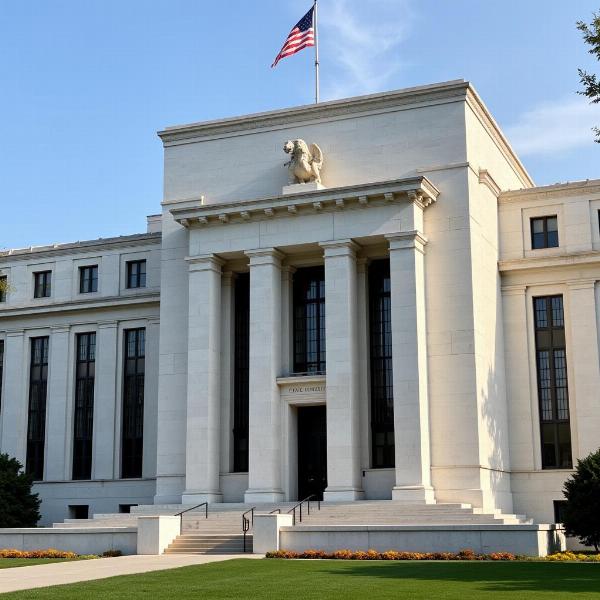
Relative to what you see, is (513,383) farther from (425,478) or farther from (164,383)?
(164,383)

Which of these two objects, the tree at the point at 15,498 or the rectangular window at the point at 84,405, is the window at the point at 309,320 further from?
the tree at the point at 15,498

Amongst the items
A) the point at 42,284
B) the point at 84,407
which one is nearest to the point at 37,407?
the point at 84,407

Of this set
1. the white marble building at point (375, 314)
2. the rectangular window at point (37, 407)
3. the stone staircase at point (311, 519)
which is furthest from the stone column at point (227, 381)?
the rectangular window at point (37, 407)

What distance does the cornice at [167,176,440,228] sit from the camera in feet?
134

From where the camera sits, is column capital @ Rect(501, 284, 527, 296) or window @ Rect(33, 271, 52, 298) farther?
window @ Rect(33, 271, 52, 298)

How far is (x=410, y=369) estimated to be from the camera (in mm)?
40125

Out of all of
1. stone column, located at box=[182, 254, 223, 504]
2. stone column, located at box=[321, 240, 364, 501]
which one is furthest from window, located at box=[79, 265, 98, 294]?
stone column, located at box=[321, 240, 364, 501]

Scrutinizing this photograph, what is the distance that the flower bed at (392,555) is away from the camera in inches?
1227

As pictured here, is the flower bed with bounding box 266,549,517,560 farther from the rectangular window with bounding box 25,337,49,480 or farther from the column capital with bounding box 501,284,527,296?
the rectangular window with bounding box 25,337,49,480

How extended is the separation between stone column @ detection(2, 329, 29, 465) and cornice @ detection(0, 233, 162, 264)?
428cm

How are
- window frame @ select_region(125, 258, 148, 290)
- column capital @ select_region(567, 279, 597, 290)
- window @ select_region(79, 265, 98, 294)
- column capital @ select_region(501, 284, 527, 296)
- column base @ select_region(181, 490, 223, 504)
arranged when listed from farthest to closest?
window @ select_region(79, 265, 98, 294) → window frame @ select_region(125, 258, 148, 290) → column capital @ select_region(501, 284, 527, 296) → column capital @ select_region(567, 279, 597, 290) → column base @ select_region(181, 490, 223, 504)

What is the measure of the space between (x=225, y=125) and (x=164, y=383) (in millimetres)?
12282

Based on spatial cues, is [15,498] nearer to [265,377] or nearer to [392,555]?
[265,377]

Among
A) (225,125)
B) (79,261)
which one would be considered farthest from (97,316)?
(225,125)
